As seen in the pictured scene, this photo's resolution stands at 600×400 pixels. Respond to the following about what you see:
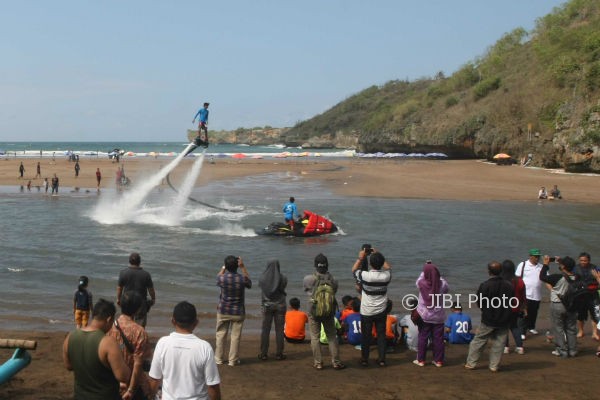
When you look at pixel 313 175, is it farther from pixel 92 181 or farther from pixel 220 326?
pixel 220 326

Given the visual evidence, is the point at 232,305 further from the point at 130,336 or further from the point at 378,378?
the point at 130,336

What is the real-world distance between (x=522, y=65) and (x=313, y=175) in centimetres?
4955

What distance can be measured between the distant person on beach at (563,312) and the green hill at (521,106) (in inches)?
1767

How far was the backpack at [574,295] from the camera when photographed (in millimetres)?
9477

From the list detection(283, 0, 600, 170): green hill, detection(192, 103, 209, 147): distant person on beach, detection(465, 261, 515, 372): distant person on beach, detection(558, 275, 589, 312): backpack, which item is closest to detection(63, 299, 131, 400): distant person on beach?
detection(465, 261, 515, 372): distant person on beach

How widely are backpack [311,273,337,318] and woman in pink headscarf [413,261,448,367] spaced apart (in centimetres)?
→ 142

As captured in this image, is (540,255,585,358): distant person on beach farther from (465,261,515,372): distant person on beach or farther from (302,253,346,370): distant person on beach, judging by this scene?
(302,253,346,370): distant person on beach

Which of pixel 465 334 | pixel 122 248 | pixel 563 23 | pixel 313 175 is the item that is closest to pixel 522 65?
pixel 563 23

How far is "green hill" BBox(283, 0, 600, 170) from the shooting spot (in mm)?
56312

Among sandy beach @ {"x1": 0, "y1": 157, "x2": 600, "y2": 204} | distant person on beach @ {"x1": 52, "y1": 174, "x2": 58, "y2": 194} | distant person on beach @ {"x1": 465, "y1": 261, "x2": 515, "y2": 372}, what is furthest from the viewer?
sandy beach @ {"x1": 0, "y1": 157, "x2": 600, "y2": 204}

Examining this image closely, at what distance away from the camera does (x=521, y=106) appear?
75.1 meters

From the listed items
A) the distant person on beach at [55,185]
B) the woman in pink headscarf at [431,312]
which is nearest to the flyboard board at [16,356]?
the woman in pink headscarf at [431,312]

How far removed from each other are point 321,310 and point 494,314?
264cm

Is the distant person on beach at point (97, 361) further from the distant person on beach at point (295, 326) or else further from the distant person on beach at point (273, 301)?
the distant person on beach at point (295, 326)
